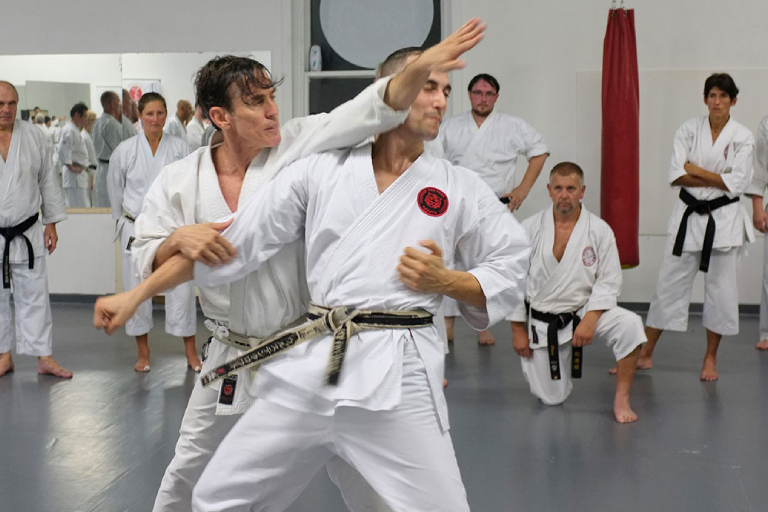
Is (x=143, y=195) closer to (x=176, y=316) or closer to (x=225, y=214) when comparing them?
(x=176, y=316)

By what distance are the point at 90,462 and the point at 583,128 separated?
4391 mm

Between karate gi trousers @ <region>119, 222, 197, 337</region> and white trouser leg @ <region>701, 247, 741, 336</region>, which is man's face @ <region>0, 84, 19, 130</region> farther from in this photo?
white trouser leg @ <region>701, 247, 741, 336</region>

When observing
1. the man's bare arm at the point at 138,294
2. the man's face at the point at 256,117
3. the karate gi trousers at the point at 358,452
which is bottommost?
the karate gi trousers at the point at 358,452

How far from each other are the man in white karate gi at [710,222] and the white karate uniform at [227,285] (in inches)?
118

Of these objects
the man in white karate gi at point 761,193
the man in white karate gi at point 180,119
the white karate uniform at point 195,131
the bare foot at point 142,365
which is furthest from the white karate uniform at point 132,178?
the man in white karate gi at point 761,193

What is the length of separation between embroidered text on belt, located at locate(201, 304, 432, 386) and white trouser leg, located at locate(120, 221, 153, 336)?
2.81 m

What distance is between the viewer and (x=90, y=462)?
3.08 meters

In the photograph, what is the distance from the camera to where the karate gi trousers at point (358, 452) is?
5.29 ft

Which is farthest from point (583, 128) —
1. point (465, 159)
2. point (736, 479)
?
point (736, 479)

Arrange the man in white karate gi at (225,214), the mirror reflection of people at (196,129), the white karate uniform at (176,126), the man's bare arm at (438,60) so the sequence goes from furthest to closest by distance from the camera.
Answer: the white karate uniform at (176,126)
the mirror reflection of people at (196,129)
the man in white karate gi at (225,214)
the man's bare arm at (438,60)

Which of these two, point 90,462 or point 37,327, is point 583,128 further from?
point 90,462

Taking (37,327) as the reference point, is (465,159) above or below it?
above

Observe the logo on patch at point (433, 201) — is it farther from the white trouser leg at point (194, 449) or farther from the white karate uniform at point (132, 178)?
the white karate uniform at point (132, 178)

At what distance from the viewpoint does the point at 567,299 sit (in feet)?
12.5
